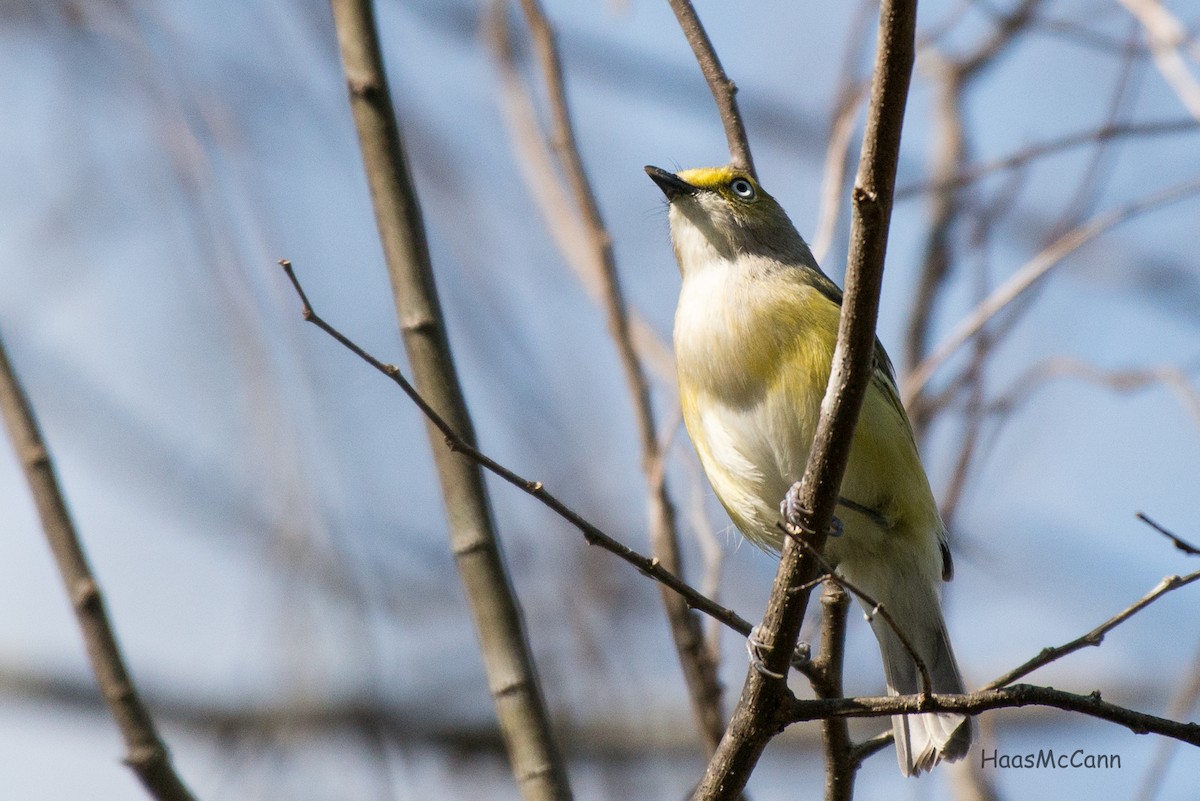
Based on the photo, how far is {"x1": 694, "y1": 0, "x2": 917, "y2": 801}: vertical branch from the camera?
1947 mm

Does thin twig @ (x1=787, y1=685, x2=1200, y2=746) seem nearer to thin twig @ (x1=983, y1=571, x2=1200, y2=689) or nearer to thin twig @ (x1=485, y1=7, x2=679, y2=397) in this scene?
thin twig @ (x1=983, y1=571, x2=1200, y2=689)

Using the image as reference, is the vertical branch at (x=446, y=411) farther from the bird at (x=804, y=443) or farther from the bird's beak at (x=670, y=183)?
the bird's beak at (x=670, y=183)

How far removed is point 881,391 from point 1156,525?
135 cm

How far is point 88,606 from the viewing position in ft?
8.03

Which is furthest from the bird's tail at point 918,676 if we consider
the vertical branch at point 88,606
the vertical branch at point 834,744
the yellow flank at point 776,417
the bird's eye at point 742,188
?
the vertical branch at point 88,606

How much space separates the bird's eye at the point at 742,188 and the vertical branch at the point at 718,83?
519mm

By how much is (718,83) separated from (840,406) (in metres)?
1.45

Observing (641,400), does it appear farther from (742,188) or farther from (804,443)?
(742,188)

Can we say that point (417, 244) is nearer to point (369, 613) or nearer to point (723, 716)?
point (369, 613)

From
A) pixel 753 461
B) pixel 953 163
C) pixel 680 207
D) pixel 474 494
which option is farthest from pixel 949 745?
pixel 953 163

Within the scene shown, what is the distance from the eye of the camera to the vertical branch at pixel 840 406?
1947 mm

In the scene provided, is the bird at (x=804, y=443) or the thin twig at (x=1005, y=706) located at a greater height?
the bird at (x=804, y=443)

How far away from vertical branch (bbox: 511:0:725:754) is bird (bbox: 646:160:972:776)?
15cm

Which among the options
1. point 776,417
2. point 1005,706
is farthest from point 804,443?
point 1005,706
